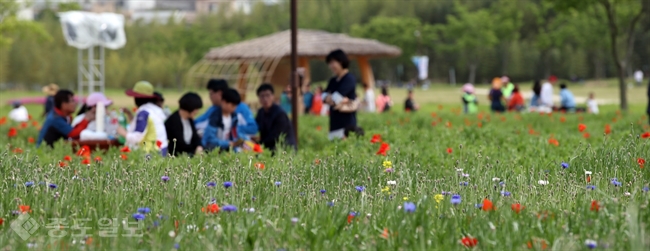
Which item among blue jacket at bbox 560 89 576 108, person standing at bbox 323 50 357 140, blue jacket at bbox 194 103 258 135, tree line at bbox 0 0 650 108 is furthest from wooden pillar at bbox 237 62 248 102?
tree line at bbox 0 0 650 108

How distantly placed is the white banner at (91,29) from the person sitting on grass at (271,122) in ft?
72.1

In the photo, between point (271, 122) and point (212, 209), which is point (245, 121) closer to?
point (271, 122)

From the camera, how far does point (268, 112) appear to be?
1016 centimetres

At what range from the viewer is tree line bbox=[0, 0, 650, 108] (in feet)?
250

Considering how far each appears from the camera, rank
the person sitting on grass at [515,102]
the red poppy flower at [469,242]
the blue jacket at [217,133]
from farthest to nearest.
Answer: the person sitting on grass at [515,102]
the blue jacket at [217,133]
the red poppy flower at [469,242]

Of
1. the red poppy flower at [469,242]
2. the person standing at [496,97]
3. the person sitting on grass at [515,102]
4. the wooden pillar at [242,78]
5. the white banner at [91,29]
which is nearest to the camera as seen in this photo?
the red poppy flower at [469,242]

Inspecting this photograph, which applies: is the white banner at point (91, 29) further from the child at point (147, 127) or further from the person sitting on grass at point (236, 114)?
the child at point (147, 127)

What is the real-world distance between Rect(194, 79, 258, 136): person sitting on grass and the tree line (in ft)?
204

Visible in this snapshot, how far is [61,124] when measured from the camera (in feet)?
35.5

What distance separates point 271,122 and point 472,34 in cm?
7092

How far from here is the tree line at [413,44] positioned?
7612cm

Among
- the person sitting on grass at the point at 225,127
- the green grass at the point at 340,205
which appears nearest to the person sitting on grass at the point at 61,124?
the person sitting on grass at the point at 225,127

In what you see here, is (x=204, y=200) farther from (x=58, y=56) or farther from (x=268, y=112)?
(x=58, y=56)

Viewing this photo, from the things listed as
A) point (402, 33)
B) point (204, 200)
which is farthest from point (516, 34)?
point (204, 200)
